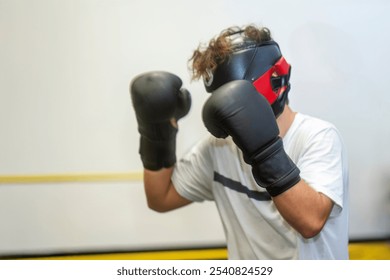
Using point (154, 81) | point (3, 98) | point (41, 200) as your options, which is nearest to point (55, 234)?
point (41, 200)

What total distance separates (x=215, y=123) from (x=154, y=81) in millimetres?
241

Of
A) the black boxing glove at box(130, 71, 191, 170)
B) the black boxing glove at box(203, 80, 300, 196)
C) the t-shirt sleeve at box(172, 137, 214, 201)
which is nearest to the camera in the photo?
the black boxing glove at box(203, 80, 300, 196)

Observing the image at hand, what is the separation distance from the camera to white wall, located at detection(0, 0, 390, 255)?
1063 millimetres

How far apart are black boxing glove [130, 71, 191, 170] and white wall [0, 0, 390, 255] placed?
0.05m

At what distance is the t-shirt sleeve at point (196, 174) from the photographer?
1.13 metres

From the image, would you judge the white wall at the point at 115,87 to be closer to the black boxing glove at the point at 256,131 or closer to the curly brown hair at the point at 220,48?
the curly brown hair at the point at 220,48

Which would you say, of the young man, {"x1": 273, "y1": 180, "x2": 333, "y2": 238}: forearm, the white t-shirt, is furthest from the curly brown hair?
{"x1": 273, "y1": 180, "x2": 333, "y2": 238}: forearm

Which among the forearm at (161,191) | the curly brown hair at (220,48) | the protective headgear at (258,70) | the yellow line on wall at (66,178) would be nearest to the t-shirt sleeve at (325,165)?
the protective headgear at (258,70)

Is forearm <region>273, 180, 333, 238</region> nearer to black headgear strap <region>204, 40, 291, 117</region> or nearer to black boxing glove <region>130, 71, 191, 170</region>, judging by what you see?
black headgear strap <region>204, 40, 291, 117</region>

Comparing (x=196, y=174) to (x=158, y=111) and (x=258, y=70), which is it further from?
(x=258, y=70)

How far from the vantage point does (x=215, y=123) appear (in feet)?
2.93

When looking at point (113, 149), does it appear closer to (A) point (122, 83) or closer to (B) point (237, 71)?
(A) point (122, 83)

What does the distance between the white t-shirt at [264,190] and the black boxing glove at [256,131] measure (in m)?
0.09
